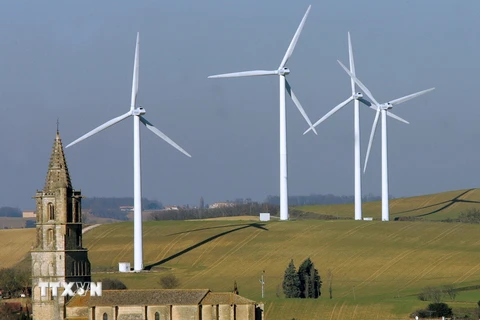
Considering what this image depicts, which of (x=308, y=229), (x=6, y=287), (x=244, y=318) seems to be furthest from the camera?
(x=308, y=229)

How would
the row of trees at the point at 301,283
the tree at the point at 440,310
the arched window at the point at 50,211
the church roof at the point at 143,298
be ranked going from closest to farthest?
1. the church roof at the point at 143,298
2. the arched window at the point at 50,211
3. the tree at the point at 440,310
4. the row of trees at the point at 301,283

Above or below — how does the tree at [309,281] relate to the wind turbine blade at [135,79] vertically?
below

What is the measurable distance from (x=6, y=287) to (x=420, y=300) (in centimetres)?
4065

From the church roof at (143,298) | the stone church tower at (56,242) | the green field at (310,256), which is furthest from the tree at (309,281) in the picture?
the stone church tower at (56,242)

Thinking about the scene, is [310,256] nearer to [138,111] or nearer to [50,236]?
[138,111]

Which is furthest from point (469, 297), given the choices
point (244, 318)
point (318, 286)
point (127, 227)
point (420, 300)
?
point (127, 227)

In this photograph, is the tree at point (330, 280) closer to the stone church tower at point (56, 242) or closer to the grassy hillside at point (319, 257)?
the grassy hillside at point (319, 257)

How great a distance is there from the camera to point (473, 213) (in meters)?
198

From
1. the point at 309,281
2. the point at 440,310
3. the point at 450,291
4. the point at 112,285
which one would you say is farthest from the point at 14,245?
the point at 440,310

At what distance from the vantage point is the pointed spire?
10925cm

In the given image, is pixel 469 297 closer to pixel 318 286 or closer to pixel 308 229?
pixel 318 286

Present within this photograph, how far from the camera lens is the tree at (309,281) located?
13638 cm

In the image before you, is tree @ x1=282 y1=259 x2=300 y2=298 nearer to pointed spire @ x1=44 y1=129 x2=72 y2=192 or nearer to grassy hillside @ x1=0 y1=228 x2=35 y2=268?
pointed spire @ x1=44 y1=129 x2=72 y2=192

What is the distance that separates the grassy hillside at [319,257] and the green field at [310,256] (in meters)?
0.10
